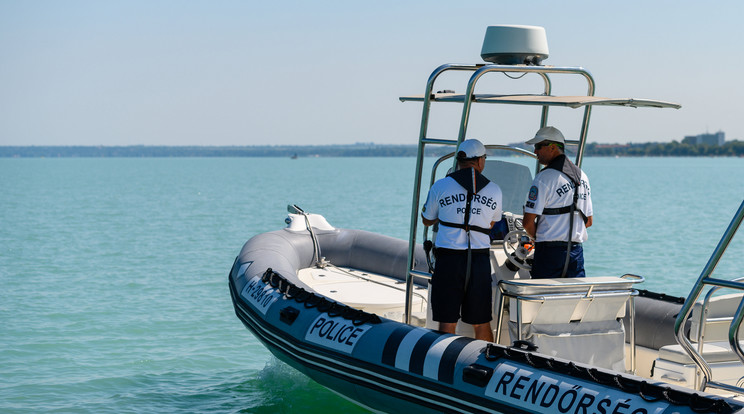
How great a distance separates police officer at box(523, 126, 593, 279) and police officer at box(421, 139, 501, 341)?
0.68 ft

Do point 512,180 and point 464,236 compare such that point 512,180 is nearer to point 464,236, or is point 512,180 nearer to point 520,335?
point 464,236

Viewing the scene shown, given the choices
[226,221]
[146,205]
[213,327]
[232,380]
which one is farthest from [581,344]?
[146,205]

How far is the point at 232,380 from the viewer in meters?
7.31

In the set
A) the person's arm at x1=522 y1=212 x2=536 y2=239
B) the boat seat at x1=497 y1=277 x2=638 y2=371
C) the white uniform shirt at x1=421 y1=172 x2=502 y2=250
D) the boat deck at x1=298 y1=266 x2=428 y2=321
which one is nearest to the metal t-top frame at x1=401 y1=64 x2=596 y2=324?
the white uniform shirt at x1=421 y1=172 x2=502 y2=250

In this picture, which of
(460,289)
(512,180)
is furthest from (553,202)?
(512,180)

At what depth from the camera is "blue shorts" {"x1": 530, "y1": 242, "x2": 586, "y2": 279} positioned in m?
4.17

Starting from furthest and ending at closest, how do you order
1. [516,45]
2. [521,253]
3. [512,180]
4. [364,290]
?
1. [364,290]
2. [512,180]
3. [516,45]
4. [521,253]

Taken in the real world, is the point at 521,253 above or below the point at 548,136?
below

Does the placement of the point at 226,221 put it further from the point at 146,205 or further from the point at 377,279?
the point at 377,279

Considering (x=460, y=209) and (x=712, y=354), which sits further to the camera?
(x=460, y=209)

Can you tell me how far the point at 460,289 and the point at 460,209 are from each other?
1.36ft

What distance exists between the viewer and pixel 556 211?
13.6 ft

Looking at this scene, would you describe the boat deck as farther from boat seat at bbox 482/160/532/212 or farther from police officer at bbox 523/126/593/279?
police officer at bbox 523/126/593/279

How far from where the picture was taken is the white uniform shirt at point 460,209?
412 cm
